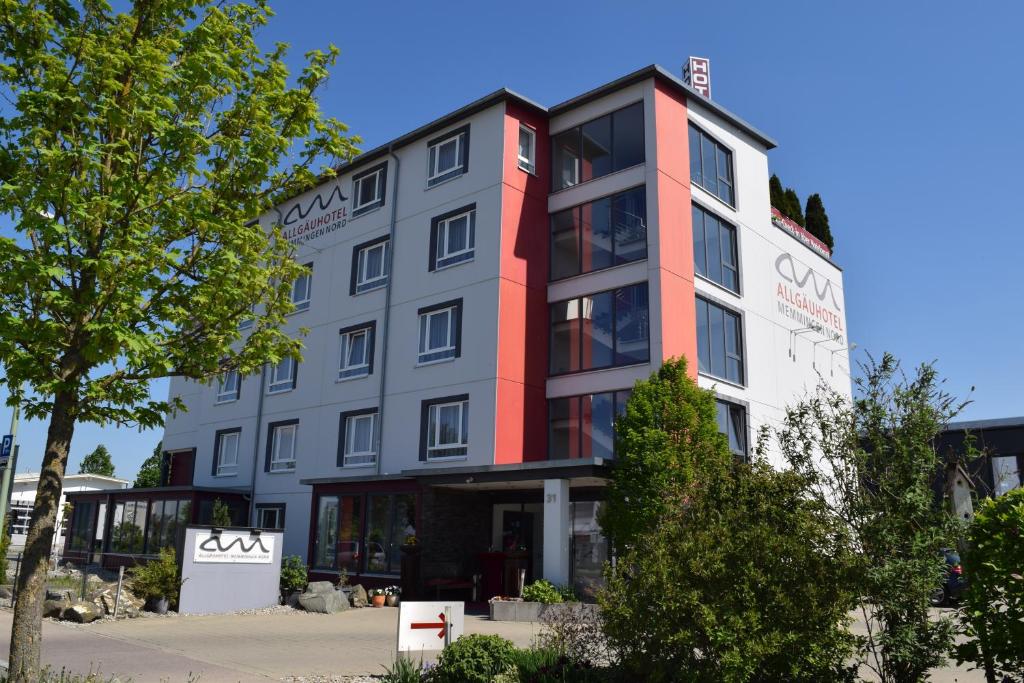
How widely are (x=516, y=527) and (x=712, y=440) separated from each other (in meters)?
6.93

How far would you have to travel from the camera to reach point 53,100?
8242mm

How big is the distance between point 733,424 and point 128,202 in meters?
20.2

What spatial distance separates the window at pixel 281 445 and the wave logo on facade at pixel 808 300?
18102 mm

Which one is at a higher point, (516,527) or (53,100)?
(53,100)

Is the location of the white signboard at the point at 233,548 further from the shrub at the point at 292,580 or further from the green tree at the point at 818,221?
the green tree at the point at 818,221

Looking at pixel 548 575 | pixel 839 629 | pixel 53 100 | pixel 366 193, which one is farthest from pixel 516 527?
pixel 53 100

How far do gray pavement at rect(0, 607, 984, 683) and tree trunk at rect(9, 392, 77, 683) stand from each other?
7.21ft

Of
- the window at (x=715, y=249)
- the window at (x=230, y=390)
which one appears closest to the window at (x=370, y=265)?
the window at (x=230, y=390)

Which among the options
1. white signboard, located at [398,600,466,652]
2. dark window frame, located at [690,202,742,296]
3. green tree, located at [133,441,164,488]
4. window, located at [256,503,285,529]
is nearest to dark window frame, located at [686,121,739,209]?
dark window frame, located at [690,202,742,296]

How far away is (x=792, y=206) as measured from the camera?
39031 millimetres

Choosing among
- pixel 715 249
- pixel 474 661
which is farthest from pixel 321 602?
pixel 715 249

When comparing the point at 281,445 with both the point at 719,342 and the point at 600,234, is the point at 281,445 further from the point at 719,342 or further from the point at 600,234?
the point at 719,342

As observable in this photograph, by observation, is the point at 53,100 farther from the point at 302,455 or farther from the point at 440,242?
the point at 302,455

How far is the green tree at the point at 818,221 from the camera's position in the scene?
39594 millimetres
